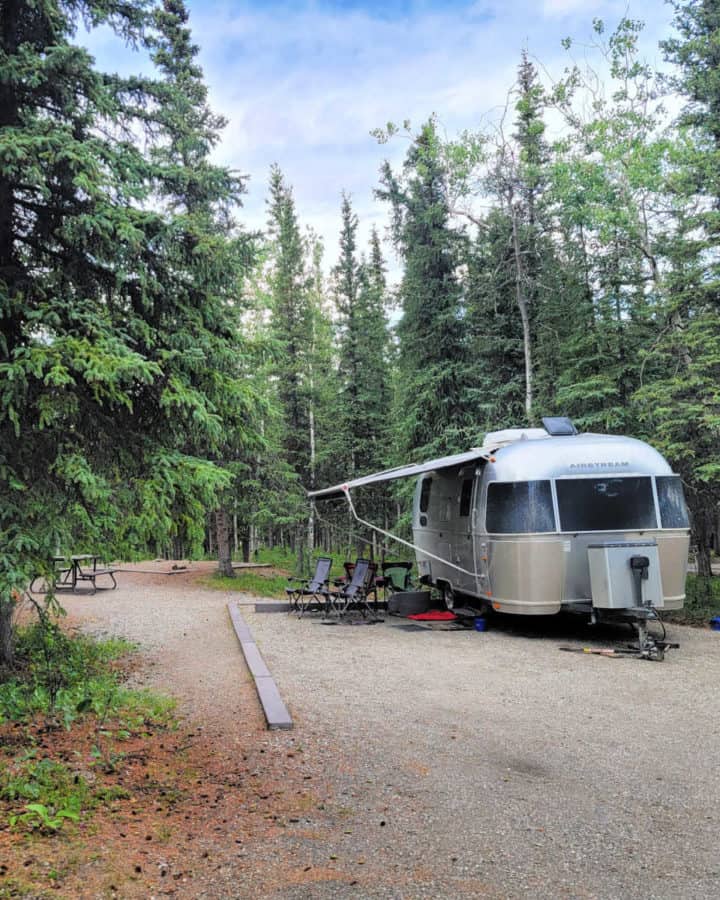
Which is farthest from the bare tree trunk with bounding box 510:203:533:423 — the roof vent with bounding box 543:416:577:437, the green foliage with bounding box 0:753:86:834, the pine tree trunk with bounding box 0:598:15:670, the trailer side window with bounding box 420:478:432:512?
the green foliage with bounding box 0:753:86:834

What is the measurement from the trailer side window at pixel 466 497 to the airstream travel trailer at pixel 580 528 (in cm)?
61

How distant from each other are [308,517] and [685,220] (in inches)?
503

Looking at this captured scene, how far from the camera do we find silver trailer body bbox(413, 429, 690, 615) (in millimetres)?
9336

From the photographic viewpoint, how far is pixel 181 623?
12.0 m

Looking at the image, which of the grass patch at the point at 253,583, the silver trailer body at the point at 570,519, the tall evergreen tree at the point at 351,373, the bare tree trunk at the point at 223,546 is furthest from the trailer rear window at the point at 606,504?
the tall evergreen tree at the point at 351,373

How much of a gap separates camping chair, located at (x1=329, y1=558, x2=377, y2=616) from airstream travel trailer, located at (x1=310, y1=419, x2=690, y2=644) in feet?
8.56

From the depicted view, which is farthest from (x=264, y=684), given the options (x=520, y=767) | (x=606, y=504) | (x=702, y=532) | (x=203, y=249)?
(x=702, y=532)

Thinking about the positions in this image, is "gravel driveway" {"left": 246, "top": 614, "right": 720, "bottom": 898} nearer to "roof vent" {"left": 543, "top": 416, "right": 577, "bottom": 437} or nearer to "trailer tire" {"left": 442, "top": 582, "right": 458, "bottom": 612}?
"roof vent" {"left": 543, "top": 416, "right": 577, "bottom": 437}

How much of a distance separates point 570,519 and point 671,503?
5.25 feet

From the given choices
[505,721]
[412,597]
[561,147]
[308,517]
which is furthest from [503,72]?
[505,721]

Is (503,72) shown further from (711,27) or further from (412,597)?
(412,597)

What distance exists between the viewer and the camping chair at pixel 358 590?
39.9ft

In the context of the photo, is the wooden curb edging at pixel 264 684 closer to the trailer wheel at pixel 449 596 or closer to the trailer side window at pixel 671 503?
the trailer wheel at pixel 449 596

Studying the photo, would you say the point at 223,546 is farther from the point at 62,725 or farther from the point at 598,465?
the point at 62,725
